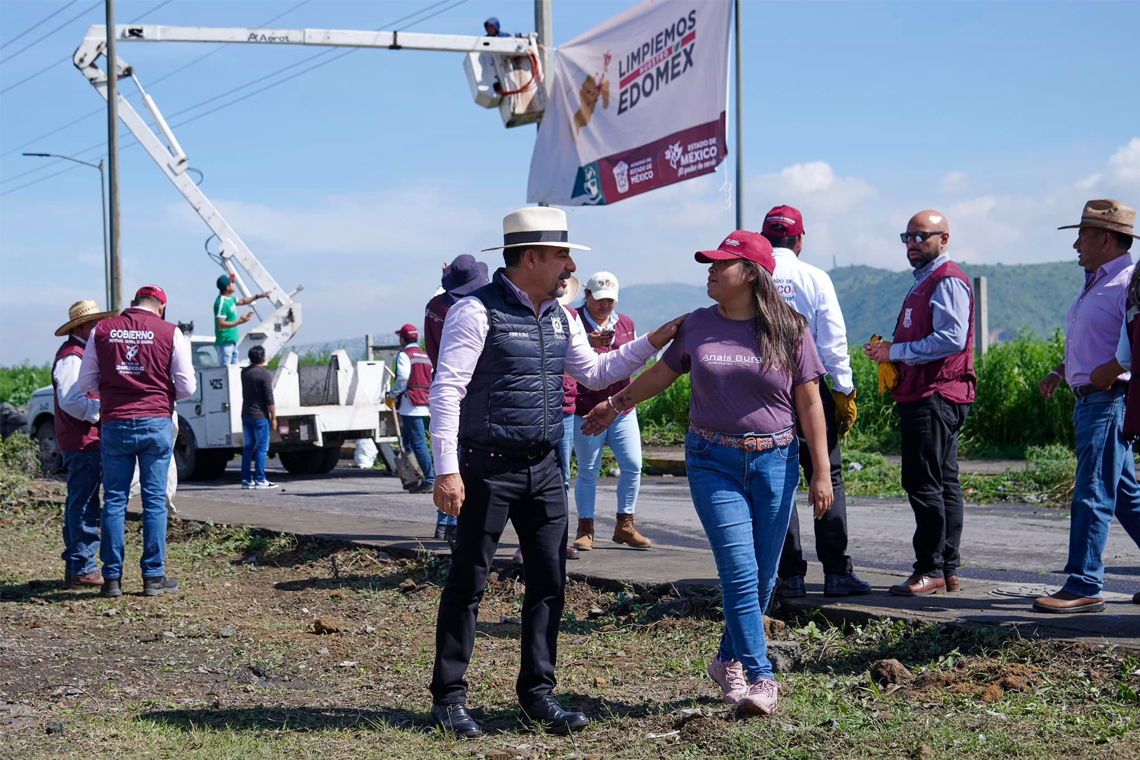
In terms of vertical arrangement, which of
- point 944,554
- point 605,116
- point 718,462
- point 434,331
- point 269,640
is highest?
point 605,116

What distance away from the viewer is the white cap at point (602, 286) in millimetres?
8211

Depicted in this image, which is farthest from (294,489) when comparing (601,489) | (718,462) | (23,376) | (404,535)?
(23,376)

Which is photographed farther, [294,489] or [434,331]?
[294,489]

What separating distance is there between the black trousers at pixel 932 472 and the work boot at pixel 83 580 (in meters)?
5.47

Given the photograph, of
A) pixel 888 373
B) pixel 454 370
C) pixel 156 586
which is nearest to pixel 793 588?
pixel 888 373

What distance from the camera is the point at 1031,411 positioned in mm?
17297

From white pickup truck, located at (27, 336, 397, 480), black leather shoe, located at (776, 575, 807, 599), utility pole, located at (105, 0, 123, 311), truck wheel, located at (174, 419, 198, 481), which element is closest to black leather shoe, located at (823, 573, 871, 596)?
black leather shoe, located at (776, 575, 807, 599)

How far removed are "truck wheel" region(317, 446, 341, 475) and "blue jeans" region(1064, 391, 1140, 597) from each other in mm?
13267

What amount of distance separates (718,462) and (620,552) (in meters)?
3.78

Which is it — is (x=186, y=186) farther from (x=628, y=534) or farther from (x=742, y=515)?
(x=742, y=515)

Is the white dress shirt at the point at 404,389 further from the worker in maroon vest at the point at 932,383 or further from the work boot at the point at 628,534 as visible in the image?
the worker in maroon vest at the point at 932,383

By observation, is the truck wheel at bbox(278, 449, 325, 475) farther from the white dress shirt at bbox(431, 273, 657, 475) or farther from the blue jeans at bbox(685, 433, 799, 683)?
the blue jeans at bbox(685, 433, 799, 683)

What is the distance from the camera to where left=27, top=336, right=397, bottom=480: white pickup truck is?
1620cm

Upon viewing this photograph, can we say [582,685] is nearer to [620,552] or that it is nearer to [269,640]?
[269,640]
